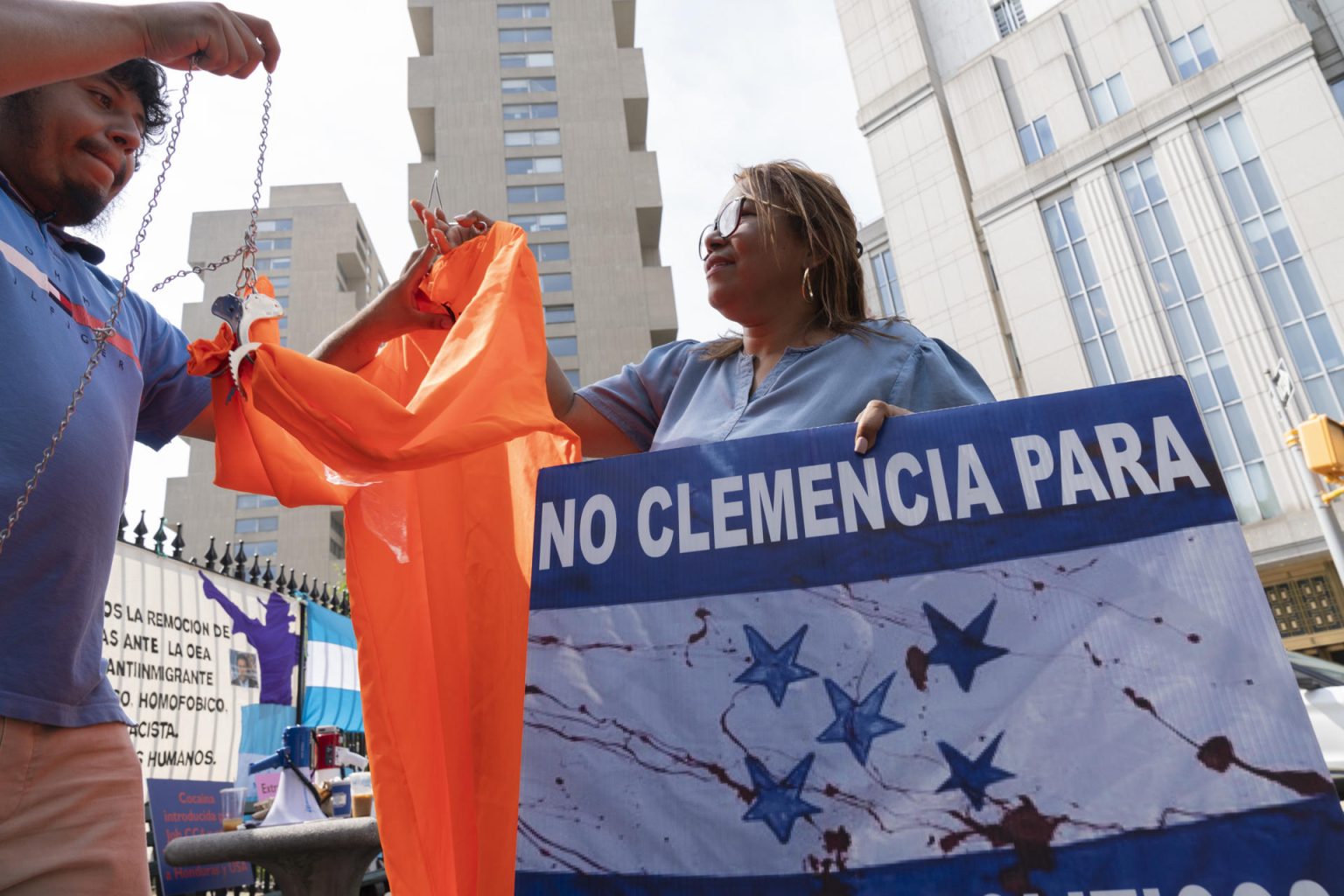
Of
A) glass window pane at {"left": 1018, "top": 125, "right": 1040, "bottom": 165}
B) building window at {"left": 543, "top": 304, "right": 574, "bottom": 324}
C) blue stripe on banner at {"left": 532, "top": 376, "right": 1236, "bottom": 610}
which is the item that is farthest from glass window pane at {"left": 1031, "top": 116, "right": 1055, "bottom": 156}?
blue stripe on banner at {"left": 532, "top": 376, "right": 1236, "bottom": 610}

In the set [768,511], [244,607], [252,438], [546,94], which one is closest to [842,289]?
[768,511]

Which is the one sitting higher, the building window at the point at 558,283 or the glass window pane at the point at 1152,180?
the building window at the point at 558,283

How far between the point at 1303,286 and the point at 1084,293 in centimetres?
538

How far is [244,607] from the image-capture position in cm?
562

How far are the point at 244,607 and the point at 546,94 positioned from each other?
3255 cm

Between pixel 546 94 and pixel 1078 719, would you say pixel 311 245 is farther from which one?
pixel 1078 719

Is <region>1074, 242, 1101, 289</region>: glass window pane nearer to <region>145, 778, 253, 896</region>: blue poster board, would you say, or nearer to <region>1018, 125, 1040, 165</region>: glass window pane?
<region>1018, 125, 1040, 165</region>: glass window pane

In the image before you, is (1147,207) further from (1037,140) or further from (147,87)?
(147,87)

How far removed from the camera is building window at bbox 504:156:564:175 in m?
33.5

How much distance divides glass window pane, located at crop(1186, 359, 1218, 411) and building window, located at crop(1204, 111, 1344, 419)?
1886mm

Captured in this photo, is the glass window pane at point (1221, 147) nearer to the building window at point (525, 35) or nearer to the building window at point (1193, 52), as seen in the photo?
the building window at point (1193, 52)

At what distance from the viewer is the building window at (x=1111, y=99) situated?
25.5 metres

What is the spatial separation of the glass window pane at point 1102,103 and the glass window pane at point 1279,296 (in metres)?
7.01

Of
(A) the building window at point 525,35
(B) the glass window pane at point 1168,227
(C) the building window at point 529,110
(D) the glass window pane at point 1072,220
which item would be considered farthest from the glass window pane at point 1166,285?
(A) the building window at point 525,35
